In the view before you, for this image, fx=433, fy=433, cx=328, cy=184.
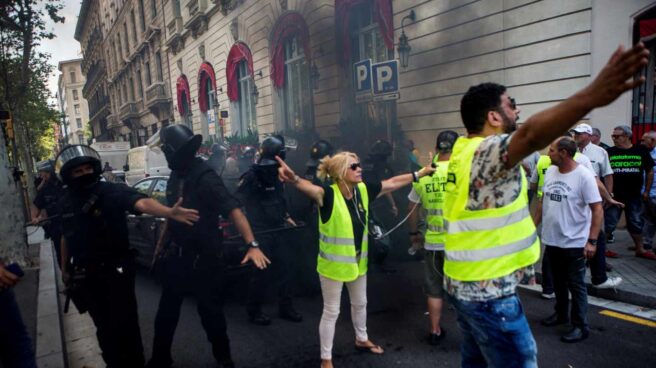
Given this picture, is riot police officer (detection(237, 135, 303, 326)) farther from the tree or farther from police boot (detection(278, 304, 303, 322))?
the tree

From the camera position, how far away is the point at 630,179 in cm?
570

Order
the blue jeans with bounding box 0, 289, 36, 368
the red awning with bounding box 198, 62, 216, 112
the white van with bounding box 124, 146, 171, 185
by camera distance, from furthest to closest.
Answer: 1. the red awning with bounding box 198, 62, 216, 112
2. the white van with bounding box 124, 146, 171, 185
3. the blue jeans with bounding box 0, 289, 36, 368

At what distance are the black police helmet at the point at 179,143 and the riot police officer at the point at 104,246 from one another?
411 millimetres

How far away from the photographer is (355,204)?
3.16m

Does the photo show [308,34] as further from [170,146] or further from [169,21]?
[169,21]

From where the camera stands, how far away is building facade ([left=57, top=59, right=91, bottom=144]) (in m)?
87.6

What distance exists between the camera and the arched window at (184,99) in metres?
24.5

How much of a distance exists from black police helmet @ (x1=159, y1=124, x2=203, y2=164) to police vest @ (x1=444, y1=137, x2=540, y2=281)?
2086 mm

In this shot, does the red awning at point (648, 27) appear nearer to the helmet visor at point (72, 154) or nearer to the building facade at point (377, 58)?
the building facade at point (377, 58)

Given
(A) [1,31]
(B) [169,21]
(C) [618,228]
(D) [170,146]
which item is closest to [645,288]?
(C) [618,228]

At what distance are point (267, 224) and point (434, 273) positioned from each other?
1.73 m

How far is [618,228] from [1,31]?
52.5 feet

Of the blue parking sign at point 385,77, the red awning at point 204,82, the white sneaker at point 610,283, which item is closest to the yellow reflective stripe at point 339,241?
the white sneaker at point 610,283

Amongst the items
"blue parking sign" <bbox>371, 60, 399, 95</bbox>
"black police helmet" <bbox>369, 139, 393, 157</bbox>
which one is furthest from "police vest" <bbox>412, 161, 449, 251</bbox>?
"blue parking sign" <bbox>371, 60, 399, 95</bbox>
